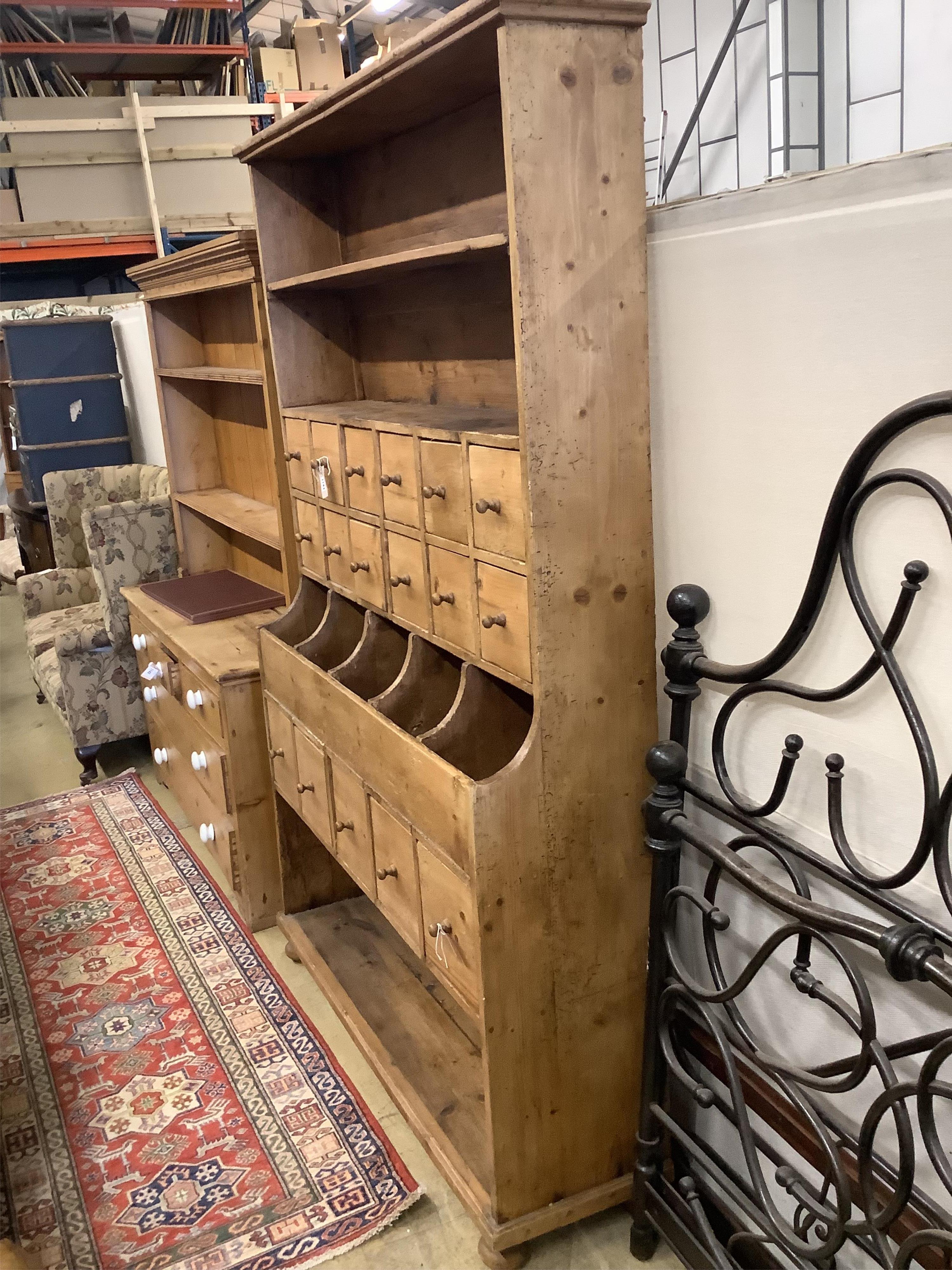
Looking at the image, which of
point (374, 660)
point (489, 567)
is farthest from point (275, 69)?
point (489, 567)

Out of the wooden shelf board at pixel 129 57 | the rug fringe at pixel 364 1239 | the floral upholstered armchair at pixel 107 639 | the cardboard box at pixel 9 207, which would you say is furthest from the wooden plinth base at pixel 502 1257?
the wooden shelf board at pixel 129 57

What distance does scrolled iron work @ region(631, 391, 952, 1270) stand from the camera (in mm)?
1194

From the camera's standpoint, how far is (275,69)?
7.11 meters

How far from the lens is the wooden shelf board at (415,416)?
5.67 ft

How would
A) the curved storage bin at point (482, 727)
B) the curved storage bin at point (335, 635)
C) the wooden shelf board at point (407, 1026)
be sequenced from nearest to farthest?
the curved storage bin at point (482, 727)
the wooden shelf board at point (407, 1026)
the curved storage bin at point (335, 635)

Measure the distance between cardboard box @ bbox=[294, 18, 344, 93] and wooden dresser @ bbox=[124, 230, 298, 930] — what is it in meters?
4.44

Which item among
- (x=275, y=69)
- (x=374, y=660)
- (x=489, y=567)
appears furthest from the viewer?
(x=275, y=69)

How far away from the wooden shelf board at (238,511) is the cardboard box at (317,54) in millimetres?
4717

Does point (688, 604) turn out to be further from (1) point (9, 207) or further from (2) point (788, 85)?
(1) point (9, 207)

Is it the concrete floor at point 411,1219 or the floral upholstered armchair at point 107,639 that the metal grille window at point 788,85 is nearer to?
the floral upholstered armchair at point 107,639

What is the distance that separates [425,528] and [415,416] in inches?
11.0

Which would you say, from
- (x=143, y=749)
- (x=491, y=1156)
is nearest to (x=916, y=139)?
(x=491, y=1156)

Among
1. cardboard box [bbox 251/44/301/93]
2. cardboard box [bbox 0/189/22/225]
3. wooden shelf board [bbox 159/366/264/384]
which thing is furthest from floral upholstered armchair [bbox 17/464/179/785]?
cardboard box [bbox 251/44/301/93]

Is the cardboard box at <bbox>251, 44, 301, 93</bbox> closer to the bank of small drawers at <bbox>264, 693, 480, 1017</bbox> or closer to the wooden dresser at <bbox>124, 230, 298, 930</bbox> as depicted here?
the wooden dresser at <bbox>124, 230, 298, 930</bbox>
